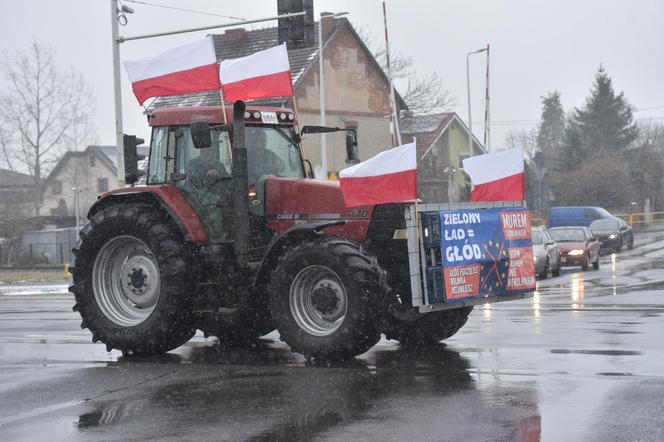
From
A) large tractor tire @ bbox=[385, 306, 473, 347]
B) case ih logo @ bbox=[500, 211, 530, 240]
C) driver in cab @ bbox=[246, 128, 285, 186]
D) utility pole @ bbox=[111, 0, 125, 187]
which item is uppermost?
utility pole @ bbox=[111, 0, 125, 187]

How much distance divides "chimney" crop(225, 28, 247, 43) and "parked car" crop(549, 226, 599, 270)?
2398cm

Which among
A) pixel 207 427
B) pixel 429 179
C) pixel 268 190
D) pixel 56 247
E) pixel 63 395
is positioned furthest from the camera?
pixel 429 179

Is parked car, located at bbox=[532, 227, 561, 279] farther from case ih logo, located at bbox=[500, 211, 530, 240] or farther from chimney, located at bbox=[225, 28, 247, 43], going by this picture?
chimney, located at bbox=[225, 28, 247, 43]

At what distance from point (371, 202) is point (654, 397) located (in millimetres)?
3779

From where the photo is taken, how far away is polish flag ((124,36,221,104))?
45.0 ft

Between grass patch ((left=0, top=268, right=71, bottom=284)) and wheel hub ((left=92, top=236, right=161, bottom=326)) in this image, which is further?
grass patch ((left=0, top=268, right=71, bottom=284))

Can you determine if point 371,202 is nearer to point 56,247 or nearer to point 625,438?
point 625,438

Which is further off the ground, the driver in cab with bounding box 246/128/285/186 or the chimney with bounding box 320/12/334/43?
the chimney with bounding box 320/12/334/43

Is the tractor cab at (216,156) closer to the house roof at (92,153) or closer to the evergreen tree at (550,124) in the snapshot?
the house roof at (92,153)

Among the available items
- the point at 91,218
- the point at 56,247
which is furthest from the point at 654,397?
the point at 56,247

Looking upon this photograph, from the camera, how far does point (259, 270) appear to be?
11.8 metres

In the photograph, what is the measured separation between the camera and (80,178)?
315 feet

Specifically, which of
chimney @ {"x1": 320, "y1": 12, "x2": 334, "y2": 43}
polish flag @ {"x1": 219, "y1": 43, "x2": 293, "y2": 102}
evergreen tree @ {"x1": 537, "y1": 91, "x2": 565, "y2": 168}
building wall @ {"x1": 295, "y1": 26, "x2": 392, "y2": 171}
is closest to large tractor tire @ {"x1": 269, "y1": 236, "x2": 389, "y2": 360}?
polish flag @ {"x1": 219, "y1": 43, "x2": 293, "y2": 102}

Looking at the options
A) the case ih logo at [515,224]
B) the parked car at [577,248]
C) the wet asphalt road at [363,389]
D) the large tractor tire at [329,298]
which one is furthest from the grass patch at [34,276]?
the large tractor tire at [329,298]
